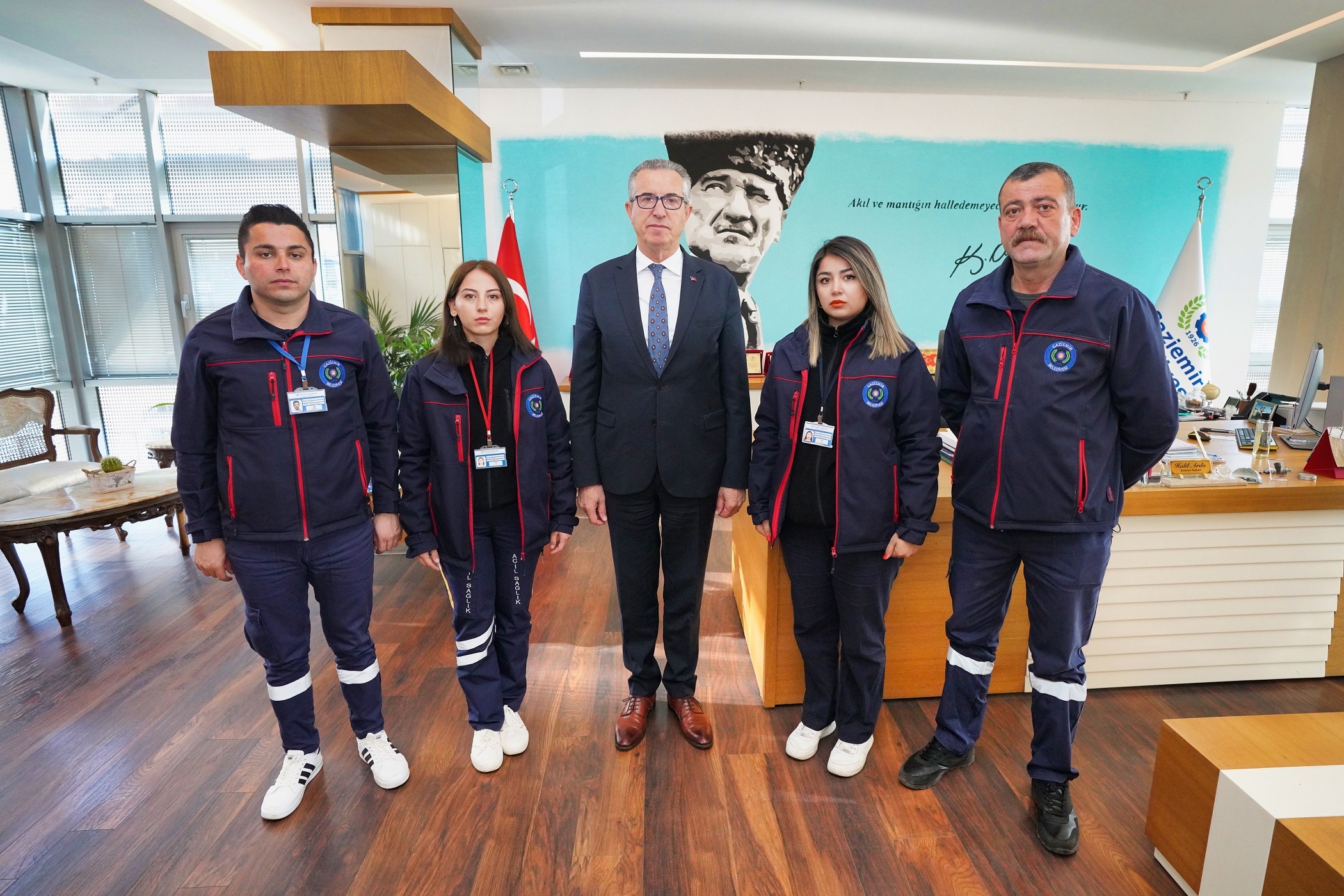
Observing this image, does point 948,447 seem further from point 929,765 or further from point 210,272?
point 210,272

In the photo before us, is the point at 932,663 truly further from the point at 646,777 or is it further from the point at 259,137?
the point at 259,137

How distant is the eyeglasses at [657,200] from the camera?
77.4 inches

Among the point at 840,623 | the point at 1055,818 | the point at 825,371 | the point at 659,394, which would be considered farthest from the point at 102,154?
the point at 1055,818

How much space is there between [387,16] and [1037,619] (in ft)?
14.4

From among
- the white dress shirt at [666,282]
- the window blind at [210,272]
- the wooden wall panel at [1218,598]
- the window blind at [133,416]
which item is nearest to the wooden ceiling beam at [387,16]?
the window blind at [210,272]

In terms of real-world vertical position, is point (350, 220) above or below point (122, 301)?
above

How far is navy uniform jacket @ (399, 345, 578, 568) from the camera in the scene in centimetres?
199

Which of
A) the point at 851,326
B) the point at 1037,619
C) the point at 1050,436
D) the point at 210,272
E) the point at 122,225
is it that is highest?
the point at 122,225

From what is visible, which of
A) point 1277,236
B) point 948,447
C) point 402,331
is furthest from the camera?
point 1277,236

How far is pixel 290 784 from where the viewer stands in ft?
6.62

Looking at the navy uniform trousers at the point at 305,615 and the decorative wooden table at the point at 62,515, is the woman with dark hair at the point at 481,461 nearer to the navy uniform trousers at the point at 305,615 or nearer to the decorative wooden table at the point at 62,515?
the navy uniform trousers at the point at 305,615

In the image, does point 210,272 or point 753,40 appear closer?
point 753,40

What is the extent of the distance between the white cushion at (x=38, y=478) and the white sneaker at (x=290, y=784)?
274 centimetres

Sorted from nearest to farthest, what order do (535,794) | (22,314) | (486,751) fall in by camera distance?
(535,794) < (486,751) < (22,314)
